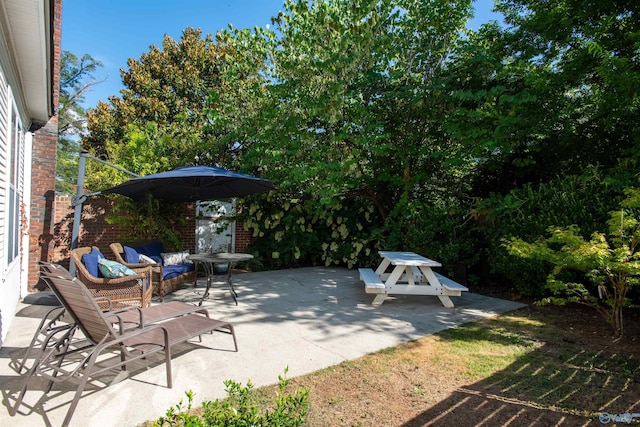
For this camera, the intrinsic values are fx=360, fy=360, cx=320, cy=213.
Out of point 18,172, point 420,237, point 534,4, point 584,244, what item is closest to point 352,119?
point 420,237

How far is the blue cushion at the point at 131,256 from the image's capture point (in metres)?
5.75

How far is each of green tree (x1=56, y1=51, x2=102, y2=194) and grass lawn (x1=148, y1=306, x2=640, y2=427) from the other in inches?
876

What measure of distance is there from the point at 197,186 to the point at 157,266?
5.14 ft

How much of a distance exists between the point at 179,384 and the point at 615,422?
3.02m

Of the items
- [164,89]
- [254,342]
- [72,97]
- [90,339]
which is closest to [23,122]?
[90,339]

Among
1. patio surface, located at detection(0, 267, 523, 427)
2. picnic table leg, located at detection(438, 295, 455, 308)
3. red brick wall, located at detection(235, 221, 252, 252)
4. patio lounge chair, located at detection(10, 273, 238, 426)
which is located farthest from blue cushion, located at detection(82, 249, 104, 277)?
red brick wall, located at detection(235, 221, 252, 252)

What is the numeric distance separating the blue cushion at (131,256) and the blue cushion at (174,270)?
18.0 inches

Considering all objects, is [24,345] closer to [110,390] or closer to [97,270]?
[97,270]

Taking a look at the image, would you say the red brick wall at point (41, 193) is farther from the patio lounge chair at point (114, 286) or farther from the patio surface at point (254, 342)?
the patio lounge chair at point (114, 286)

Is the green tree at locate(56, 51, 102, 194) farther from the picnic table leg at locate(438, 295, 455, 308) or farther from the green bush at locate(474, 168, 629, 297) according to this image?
the green bush at locate(474, 168, 629, 297)

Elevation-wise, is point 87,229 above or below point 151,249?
above

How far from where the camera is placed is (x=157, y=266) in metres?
5.46

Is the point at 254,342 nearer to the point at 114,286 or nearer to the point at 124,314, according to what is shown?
the point at 124,314

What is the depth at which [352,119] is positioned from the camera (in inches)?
298
